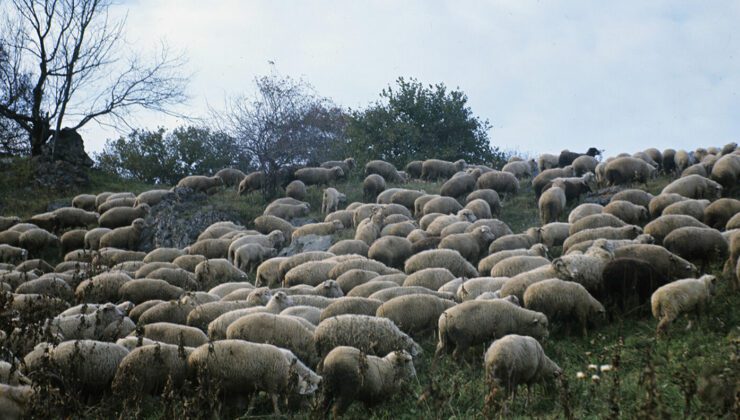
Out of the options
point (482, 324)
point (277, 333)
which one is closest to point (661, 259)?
point (482, 324)

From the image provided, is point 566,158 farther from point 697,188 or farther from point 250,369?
point 250,369

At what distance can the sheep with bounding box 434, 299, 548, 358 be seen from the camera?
9016 mm

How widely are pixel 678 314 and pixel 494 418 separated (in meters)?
4.19

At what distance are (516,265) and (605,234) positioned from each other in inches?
82.6

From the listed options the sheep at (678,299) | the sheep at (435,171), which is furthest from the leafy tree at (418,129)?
the sheep at (678,299)

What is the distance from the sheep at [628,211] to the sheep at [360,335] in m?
7.94

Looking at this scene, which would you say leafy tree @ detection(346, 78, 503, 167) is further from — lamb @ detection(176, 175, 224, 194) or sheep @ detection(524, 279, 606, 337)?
sheep @ detection(524, 279, 606, 337)

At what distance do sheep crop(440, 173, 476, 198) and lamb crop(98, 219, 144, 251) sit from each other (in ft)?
27.2

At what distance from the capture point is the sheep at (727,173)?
1741 cm

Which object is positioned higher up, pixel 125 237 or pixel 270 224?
pixel 270 224

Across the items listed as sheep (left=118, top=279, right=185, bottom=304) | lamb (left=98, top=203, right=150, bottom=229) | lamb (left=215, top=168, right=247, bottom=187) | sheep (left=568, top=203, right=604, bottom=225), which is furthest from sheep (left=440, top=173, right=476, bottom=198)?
sheep (left=118, top=279, right=185, bottom=304)

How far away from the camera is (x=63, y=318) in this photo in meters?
9.91

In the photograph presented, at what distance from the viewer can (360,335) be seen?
8977 millimetres

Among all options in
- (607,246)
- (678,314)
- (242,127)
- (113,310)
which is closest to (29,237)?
(242,127)
